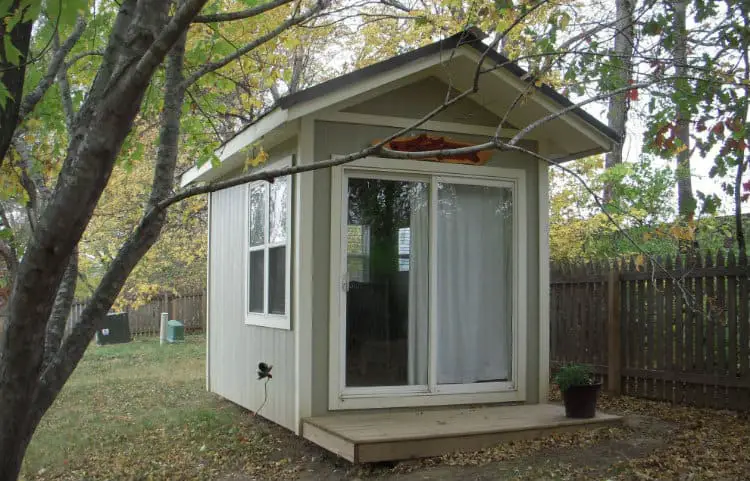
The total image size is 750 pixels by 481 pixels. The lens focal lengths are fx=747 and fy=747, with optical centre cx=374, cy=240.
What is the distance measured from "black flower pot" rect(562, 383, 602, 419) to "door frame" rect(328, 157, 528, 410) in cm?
78

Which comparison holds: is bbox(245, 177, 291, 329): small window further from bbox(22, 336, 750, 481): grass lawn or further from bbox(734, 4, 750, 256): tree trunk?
bbox(734, 4, 750, 256): tree trunk

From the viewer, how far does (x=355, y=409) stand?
652cm

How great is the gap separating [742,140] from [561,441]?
312 cm

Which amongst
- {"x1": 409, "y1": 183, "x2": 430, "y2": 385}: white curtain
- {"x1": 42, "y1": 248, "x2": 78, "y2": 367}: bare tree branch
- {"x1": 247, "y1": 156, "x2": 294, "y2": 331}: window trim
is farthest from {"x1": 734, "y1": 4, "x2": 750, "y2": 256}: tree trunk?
{"x1": 42, "y1": 248, "x2": 78, "y2": 367}: bare tree branch

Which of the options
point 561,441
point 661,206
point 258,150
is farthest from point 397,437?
point 661,206

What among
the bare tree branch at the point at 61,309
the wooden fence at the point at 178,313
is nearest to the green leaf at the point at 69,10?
the bare tree branch at the point at 61,309

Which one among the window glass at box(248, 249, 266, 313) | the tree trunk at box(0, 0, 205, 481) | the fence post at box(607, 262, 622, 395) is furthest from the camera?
the fence post at box(607, 262, 622, 395)

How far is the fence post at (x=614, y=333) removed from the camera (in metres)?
8.37

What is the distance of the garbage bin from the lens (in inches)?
714

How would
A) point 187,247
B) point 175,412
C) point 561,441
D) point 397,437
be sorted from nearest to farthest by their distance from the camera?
point 397,437
point 561,441
point 175,412
point 187,247

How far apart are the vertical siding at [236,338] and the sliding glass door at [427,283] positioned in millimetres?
688

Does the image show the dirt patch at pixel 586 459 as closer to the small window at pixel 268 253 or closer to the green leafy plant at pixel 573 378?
the green leafy plant at pixel 573 378

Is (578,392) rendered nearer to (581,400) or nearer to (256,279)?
(581,400)

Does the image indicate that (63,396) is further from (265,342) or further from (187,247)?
(187,247)
